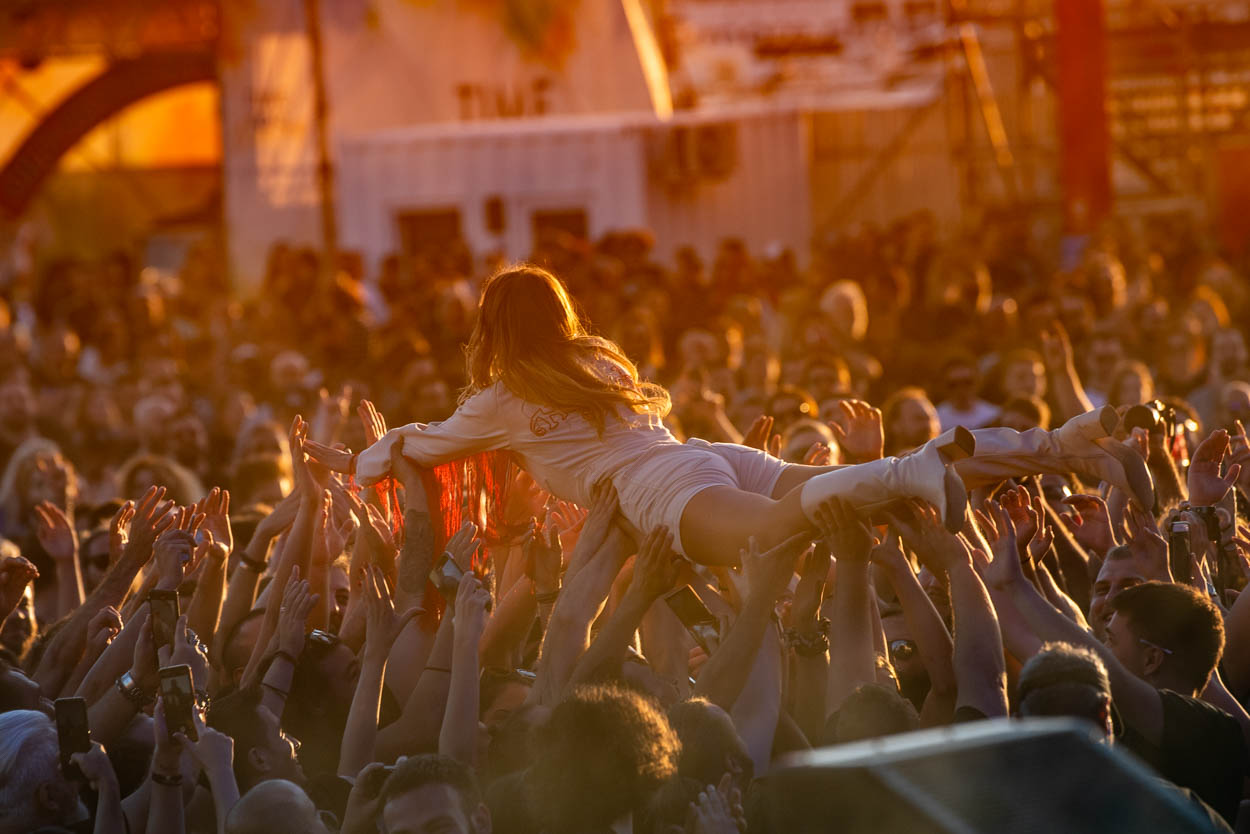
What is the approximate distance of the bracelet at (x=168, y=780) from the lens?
4.11 meters

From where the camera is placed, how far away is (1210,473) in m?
5.24

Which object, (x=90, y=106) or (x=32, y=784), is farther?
(x=90, y=106)

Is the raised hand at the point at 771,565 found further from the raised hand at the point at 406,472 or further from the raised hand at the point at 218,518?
the raised hand at the point at 218,518

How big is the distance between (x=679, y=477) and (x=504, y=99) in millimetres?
19502

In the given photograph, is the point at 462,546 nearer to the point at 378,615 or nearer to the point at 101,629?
the point at 378,615

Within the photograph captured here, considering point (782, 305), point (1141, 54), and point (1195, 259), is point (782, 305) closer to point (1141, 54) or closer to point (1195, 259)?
point (1195, 259)

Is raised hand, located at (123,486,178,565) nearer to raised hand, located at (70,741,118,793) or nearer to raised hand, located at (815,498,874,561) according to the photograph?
raised hand, located at (70,741,118,793)

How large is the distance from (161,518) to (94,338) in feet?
33.5

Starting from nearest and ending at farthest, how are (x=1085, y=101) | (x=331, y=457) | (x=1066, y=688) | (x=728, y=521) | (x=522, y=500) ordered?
1. (x=1066, y=688)
2. (x=728, y=521)
3. (x=331, y=457)
4. (x=522, y=500)
5. (x=1085, y=101)

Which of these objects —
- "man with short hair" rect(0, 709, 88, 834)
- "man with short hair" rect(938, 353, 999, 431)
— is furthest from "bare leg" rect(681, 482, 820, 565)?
"man with short hair" rect(938, 353, 999, 431)

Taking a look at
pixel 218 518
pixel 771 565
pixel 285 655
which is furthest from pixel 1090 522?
pixel 218 518

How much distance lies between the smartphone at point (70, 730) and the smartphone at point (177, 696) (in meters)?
0.18

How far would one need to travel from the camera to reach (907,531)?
15.4 feet

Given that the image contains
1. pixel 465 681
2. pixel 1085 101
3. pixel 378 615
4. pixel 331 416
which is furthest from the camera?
pixel 1085 101
